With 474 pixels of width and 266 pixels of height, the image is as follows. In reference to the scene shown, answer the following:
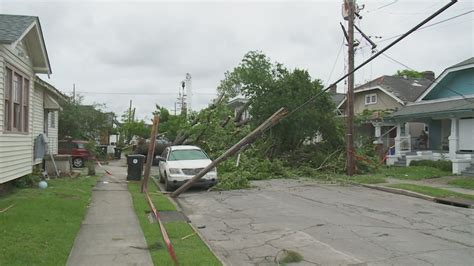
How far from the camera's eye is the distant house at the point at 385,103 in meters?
29.7

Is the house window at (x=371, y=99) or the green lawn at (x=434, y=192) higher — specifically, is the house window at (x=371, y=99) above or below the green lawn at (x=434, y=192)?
above

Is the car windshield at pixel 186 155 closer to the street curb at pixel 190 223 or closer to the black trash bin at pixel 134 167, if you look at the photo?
the street curb at pixel 190 223

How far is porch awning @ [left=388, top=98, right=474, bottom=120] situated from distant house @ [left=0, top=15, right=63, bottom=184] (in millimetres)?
18921

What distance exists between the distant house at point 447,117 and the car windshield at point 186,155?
12.0 metres

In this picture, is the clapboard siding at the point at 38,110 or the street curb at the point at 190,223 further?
the clapboard siding at the point at 38,110

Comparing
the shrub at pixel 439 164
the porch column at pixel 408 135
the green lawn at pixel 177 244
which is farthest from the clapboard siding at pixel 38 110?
the porch column at pixel 408 135

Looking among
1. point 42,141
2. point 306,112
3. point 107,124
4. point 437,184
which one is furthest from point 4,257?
point 107,124

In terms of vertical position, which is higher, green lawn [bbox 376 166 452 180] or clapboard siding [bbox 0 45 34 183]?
clapboard siding [bbox 0 45 34 183]

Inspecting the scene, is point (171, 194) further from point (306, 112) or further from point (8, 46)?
point (306, 112)

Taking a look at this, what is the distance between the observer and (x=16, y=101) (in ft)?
42.1

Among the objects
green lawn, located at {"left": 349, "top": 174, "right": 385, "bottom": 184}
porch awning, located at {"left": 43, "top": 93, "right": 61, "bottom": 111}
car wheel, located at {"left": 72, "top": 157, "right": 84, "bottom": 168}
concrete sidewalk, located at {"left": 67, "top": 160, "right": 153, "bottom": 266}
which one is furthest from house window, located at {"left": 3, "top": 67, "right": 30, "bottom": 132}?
car wheel, located at {"left": 72, "top": 157, "right": 84, "bottom": 168}

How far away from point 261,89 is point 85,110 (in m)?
17.3

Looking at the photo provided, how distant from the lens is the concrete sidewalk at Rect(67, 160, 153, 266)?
6605 mm

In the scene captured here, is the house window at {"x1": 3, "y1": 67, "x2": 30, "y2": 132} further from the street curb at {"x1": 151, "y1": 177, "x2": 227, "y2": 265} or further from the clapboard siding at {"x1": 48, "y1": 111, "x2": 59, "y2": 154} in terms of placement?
the clapboard siding at {"x1": 48, "y1": 111, "x2": 59, "y2": 154}
